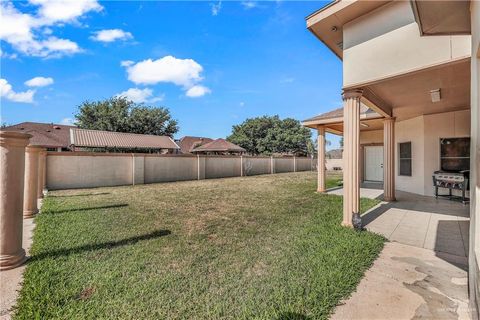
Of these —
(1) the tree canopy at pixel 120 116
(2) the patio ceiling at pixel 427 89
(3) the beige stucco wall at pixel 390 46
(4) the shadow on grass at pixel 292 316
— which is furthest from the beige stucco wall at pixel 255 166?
(4) the shadow on grass at pixel 292 316

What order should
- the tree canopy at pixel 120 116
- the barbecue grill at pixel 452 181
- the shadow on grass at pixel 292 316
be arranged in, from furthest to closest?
the tree canopy at pixel 120 116 < the barbecue grill at pixel 452 181 < the shadow on grass at pixel 292 316

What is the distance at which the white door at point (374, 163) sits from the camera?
13461 millimetres

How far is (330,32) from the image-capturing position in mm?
4875

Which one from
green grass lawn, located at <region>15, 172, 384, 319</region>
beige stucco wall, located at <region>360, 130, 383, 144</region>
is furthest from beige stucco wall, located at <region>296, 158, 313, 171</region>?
green grass lawn, located at <region>15, 172, 384, 319</region>

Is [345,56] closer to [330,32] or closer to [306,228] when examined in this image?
[330,32]

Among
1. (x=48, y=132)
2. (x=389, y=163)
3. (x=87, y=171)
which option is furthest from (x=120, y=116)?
(x=389, y=163)

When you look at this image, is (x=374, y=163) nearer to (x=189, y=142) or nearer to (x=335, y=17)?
(x=335, y=17)

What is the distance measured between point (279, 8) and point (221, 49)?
210 inches

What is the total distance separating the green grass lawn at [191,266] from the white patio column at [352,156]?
41 cm

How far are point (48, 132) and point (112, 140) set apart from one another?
11924 millimetres

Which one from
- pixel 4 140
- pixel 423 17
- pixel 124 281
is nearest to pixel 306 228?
pixel 124 281

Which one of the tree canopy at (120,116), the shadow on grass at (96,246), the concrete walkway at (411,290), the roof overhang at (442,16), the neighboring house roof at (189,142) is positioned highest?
the tree canopy at (120,116)

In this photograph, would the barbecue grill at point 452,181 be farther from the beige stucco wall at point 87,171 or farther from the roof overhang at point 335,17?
the beige stucco wall at point 87,171

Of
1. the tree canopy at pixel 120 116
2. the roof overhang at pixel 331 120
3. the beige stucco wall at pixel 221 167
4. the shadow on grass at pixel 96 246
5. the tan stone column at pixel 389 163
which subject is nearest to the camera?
the shadow on grass at pixel 96 246
